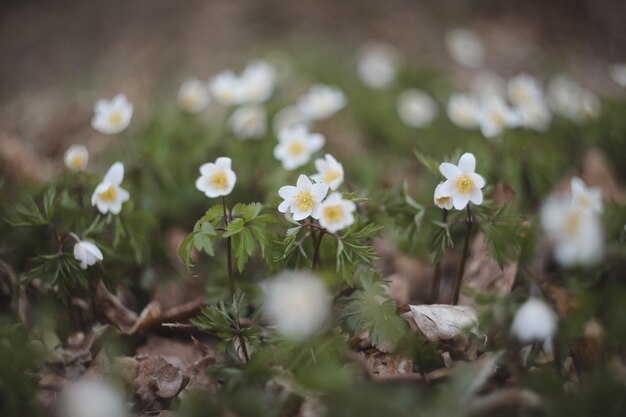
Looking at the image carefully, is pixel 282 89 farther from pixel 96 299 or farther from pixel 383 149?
pixel 96 299

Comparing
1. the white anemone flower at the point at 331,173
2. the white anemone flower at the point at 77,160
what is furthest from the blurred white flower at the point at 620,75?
the white anemone flower at the point at 77,160

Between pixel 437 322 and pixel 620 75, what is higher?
pixel 620 75

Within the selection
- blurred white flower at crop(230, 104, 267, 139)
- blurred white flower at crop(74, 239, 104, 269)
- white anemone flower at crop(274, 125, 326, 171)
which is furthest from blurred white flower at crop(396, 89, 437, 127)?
blurred white flower at crop(74, 239, 104, 269)

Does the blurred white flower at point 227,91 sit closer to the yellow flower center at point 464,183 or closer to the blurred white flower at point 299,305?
the blurred white flower at point 299,305

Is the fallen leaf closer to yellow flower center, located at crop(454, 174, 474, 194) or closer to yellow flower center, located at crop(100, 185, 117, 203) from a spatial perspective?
yellow flower center, located at crop(454, 174, 474, 194)

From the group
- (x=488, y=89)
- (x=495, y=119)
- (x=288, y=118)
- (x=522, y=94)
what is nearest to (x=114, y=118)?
(x=288, y=118)

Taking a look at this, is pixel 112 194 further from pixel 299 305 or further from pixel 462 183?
pixel 462 183
